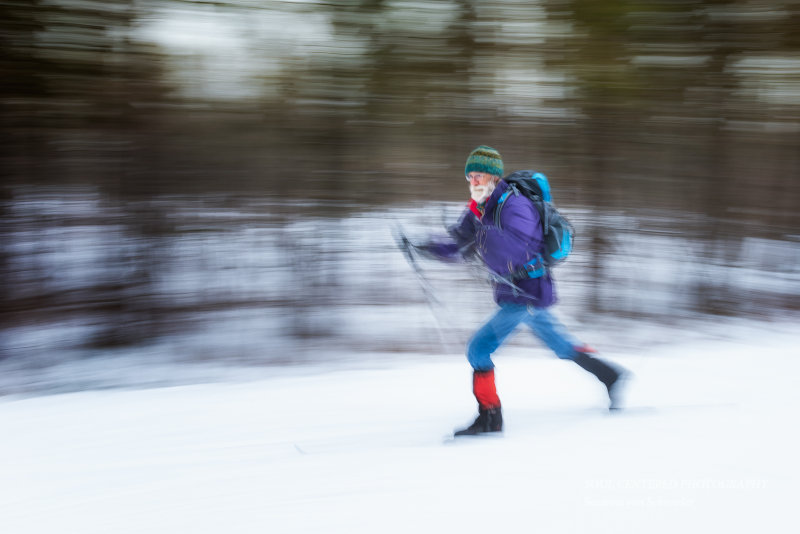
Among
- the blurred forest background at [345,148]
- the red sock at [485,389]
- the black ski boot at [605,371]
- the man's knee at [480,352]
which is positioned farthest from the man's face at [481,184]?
the blurred forest background at [345,148]

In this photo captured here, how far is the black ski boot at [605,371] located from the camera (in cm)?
338

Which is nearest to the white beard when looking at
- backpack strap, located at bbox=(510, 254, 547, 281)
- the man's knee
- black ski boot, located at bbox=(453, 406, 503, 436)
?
backpack strap, located at bbox=(510, 254, 547, 281)

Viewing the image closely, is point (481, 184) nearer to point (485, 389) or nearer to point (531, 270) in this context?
point (531, 270)

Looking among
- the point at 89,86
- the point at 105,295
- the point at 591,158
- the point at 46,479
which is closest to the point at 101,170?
the point at 89,86

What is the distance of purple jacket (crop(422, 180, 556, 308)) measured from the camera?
9.89ft

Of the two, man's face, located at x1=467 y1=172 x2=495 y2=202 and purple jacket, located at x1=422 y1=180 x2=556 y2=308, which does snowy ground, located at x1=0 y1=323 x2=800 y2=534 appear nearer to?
purple jacket, located at x1=422 y1=180 x2=556 y2=308

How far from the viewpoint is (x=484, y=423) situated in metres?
3.28

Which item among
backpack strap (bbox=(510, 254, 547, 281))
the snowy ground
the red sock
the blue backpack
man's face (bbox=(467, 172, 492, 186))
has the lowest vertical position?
the snowy ground

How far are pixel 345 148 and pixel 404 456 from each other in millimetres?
3143

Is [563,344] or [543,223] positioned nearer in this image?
[543,223]

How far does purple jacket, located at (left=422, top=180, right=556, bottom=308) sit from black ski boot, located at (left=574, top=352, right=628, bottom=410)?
0.41 m

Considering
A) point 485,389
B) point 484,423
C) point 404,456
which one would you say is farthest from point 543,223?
point 404,456

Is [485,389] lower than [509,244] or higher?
lower

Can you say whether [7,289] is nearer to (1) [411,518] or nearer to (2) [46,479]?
(2) [46,479]
